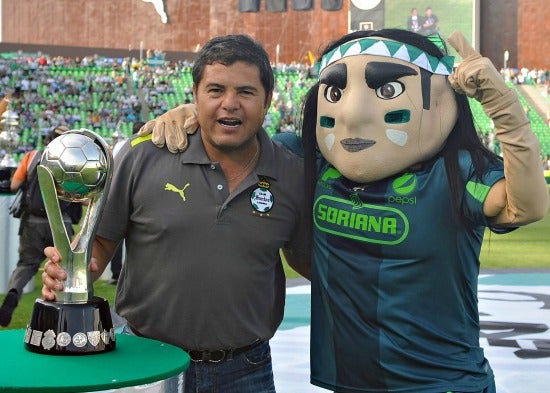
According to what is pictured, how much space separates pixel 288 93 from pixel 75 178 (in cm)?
3713

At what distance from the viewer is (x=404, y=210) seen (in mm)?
3197

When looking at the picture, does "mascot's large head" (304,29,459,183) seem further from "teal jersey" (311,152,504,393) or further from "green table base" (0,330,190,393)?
"green table base" (0,330,190,393)

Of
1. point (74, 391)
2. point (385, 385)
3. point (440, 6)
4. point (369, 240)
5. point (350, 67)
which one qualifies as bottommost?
point (385, 385)

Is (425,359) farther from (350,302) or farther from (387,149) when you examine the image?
(387,149)

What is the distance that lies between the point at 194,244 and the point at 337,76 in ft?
2.44

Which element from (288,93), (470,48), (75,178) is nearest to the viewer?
(75,178)

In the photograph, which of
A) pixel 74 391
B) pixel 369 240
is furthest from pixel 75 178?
pixel 369 240

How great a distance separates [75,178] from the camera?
8.41 feet

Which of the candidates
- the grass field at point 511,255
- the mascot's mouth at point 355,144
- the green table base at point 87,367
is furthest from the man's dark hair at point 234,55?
the grass field at point 511,255

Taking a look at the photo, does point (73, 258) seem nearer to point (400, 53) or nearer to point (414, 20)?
point (400, 53)

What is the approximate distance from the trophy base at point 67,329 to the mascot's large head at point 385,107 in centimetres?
104

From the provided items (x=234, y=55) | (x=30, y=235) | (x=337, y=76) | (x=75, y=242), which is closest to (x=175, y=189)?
(x=234, y=55)

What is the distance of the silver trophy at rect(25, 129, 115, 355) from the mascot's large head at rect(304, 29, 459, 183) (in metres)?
0.92

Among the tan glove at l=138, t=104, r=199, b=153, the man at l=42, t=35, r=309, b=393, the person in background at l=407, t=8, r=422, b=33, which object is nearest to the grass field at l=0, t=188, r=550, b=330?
the tan glove at l=138, t=104, r=199, b=153
